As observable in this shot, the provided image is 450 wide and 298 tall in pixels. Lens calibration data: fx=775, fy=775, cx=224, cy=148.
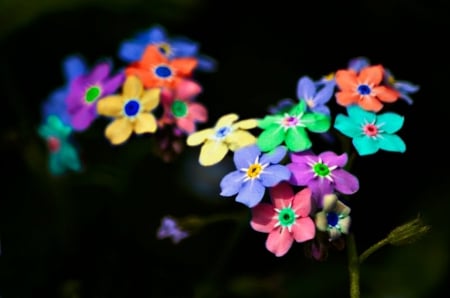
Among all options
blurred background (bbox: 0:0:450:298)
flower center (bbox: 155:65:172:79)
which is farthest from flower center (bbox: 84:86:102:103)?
blurred background (bbox: 0:0:450:298)

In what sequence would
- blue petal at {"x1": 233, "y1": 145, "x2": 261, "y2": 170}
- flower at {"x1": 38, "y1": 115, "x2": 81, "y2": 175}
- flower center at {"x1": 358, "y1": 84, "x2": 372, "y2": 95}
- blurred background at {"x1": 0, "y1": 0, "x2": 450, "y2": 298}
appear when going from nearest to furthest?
1. blue petal at {"x1": 233, "y1": 145, "x2": 261, "y2": 170}
2. flower center at {"x1": 358, "y1": 84, "x2": 372, "y2": 95}
3. flower at {"x1": 38, "y1": 115, "x2": 81, "y2": 175}
4. blurred background at {"x1": 0, "y1": 0, "x2": 450, "y2": 298}

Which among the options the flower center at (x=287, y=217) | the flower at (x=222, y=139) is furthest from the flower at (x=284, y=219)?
the flower at (x=222, y=139)

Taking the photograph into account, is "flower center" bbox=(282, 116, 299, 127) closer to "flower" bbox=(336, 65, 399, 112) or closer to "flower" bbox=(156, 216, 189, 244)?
"flower" bbox=(336, 65, 399, 112)

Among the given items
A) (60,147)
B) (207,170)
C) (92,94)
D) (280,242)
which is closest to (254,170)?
(280,242)

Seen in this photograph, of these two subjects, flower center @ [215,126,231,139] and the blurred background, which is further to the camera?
the blurred background

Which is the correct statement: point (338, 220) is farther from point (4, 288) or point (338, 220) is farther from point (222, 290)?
point (4, 288)

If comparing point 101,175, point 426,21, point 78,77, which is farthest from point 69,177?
point 426,21
